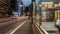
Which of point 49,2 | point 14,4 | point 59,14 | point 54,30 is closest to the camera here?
point 59,14

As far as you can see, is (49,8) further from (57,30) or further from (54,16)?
(57,30)

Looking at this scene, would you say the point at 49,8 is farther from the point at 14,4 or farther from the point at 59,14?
the point at 14,4

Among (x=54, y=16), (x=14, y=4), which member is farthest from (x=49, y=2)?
(x=14, y=4)

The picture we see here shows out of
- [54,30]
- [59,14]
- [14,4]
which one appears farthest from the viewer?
[14,4]

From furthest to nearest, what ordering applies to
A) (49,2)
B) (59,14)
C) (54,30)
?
(49,2) → (54,30) → (59,14)

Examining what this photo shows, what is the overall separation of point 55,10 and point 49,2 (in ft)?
3.93

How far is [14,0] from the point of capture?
323ft

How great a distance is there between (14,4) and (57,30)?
88.2 m

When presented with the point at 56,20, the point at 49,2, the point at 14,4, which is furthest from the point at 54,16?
the point at 14,4

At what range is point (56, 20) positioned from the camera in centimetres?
812

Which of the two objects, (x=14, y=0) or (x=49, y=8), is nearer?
(x=49, y=8)

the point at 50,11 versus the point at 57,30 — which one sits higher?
the point at 50,11

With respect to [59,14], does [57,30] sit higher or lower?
lower

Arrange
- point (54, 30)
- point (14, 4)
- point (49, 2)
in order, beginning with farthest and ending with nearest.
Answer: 1. point (14, 4)
2. point (49, 2)
3. point (54, 30)
